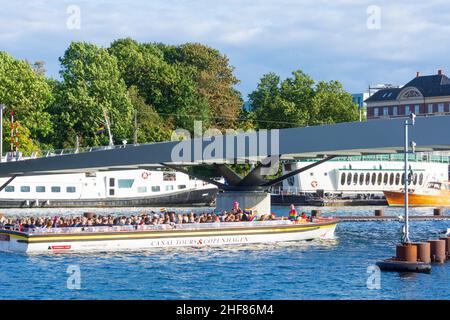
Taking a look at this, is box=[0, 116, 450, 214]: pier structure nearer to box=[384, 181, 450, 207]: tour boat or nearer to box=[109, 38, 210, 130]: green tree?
box=[384, 181, 450, 207]: tour boat

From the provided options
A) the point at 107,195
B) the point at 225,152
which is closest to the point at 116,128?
the point at 107,195

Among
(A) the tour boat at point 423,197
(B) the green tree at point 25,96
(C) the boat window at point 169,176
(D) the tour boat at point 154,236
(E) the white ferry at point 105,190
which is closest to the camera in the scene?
(D) the tour boat at point 154,236

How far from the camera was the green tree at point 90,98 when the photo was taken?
127625 mm

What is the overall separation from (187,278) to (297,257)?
10810mm

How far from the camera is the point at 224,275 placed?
48.8 metres

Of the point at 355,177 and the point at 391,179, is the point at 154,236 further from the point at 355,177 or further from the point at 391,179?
the point at 391,179

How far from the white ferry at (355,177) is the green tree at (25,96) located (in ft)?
104

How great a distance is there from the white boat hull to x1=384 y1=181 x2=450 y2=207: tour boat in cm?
5735

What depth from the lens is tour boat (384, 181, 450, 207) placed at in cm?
12225

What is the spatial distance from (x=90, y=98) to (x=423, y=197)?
43109 mm

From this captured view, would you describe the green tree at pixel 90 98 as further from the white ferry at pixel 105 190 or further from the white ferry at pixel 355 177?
the white ferry at pixel 355 177

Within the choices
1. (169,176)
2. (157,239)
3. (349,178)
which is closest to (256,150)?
(157,239)

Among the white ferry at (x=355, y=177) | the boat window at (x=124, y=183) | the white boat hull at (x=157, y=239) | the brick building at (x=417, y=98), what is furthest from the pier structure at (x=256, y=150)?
the brick building at (x=417, y=98)

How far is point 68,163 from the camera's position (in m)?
86.1
